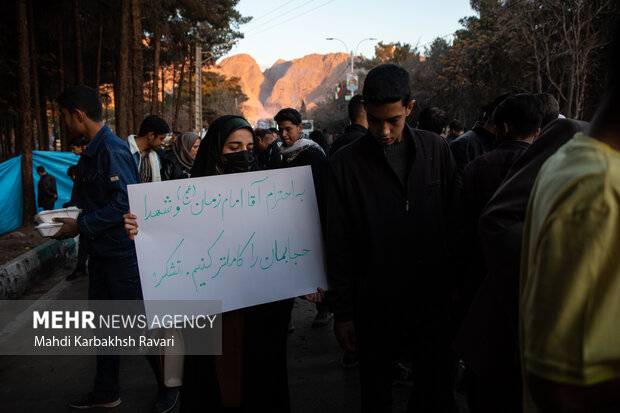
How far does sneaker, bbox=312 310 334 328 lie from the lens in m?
4.54

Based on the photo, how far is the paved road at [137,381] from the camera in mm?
3061

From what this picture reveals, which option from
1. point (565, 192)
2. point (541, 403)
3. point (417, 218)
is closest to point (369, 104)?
point (417, 218)

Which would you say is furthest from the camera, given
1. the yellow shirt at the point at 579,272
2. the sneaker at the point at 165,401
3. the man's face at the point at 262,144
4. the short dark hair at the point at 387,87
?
the man's face at the point at 262,144

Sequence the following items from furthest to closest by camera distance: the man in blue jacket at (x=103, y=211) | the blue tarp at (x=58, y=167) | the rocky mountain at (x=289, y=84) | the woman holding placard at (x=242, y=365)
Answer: the rocky mountain at (x=289, y=84) < the blue tarp at (x=58, y=167) < the man in blue jacket at (x=103, y=211) < the woman holding placard at (x=242, y=365)

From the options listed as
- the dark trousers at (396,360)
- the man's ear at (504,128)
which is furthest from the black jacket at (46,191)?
the man's ear at (504,128)

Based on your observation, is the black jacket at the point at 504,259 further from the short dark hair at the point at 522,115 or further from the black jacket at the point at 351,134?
the black jacket at the point at 351,134

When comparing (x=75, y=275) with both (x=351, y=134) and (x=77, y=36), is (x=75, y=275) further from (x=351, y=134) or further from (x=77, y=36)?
(x=77, y=36)

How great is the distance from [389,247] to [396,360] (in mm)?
582

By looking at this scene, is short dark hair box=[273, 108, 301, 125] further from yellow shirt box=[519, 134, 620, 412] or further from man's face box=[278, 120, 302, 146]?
yellow shirt box=[519, 134, 620, 412]

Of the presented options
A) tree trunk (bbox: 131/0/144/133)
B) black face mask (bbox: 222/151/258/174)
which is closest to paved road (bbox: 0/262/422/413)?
black face mask (bbox: 222/151/258/174)

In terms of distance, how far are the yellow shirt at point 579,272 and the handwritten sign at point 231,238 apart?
→ 1.49 metres

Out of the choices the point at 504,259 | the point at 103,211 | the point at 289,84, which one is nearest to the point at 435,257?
the point at 504,259

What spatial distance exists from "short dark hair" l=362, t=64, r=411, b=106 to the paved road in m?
2.18

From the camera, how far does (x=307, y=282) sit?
2203 mm
